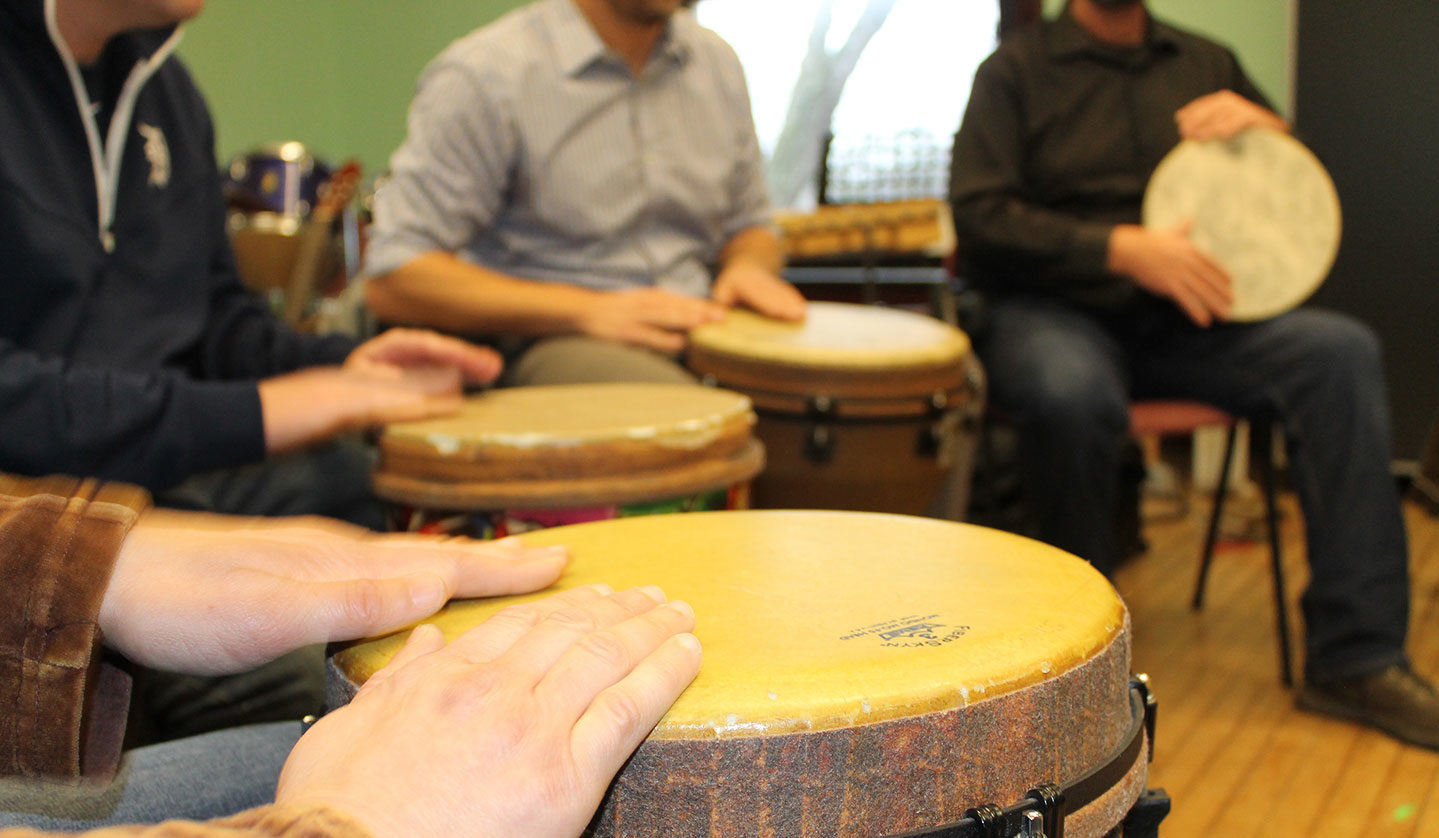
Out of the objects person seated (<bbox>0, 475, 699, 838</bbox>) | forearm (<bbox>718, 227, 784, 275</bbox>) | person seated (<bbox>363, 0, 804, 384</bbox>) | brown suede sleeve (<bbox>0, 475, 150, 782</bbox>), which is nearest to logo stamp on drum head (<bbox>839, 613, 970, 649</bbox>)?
person seated (<bbox>0, 475, 699, 838</bbox>)

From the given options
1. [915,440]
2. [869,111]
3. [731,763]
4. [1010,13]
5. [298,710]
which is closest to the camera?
[731,763]

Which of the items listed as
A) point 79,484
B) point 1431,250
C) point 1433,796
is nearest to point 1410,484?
point 1431,250

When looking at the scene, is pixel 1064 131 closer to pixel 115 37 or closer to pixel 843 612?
pixel 115 37

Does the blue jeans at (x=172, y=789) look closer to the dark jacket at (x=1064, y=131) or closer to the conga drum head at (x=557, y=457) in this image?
the conga drum head at (x=557, y=457)

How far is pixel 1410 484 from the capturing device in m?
3.53

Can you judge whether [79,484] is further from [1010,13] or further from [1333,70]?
[1010,13]

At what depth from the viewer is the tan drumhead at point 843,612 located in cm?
57

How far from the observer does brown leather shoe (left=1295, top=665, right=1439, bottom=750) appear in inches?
75.6

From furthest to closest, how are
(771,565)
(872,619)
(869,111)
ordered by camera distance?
1. (869,111)
2. (771,565)
3. (872,619)

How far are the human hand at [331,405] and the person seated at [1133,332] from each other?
4.13 feet

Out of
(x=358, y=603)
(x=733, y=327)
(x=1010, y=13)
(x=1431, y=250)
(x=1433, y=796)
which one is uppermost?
(x=1010, y=13)

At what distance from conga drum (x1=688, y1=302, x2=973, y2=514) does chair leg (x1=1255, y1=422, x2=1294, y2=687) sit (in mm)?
854

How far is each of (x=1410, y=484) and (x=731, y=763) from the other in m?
3.66

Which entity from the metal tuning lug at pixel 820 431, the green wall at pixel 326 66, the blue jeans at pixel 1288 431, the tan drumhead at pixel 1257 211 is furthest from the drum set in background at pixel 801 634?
the green wall at pixel 326 66
